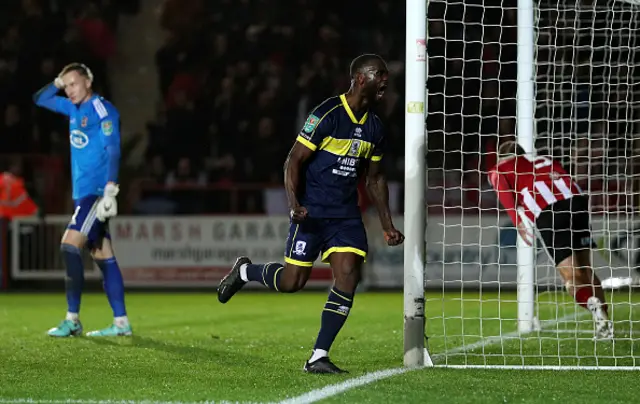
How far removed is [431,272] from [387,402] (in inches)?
393

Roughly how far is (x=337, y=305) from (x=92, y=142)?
3368mm

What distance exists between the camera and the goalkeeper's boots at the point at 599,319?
8.96 metres

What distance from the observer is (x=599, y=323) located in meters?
8.99

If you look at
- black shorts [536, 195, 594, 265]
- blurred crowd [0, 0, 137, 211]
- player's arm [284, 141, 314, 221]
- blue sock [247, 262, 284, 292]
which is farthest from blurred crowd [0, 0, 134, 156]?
player's arm [284, 141, 314, 221]

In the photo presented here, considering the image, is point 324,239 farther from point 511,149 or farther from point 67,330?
point 67,330

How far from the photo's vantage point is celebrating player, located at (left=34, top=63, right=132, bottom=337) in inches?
359

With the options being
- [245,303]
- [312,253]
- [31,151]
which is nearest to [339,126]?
[312,253]

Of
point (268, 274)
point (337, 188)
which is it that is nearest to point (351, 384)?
point (337, 188)

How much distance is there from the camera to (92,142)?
30.3ft

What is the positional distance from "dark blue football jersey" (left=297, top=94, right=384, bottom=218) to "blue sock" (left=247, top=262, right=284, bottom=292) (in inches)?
20.8

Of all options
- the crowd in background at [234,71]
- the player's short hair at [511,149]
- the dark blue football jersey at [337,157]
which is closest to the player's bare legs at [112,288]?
the dark blue football jersey at [337,157]

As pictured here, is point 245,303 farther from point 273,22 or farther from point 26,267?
point 273,22

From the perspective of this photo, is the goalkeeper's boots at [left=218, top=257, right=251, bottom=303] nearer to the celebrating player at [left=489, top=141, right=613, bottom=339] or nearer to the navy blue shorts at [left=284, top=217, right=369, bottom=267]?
the navy blue shorts at [left=284, top=217, right=369, bottom=267]

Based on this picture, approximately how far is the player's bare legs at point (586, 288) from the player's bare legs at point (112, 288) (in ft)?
11.4
